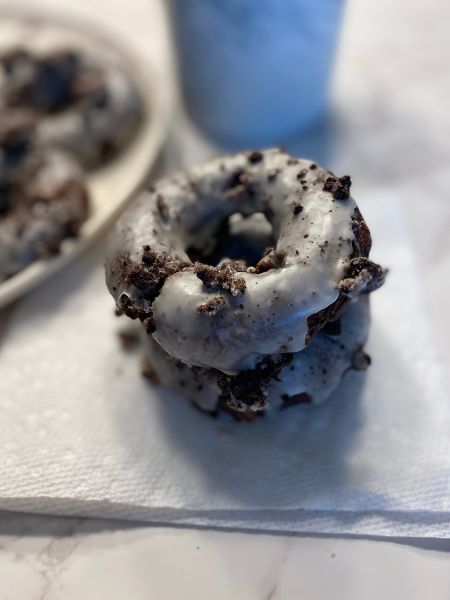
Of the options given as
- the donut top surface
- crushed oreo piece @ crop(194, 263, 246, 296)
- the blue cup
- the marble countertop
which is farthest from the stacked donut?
the donut top surface

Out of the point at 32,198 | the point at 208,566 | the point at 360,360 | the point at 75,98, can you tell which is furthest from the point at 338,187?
the point at 75,98

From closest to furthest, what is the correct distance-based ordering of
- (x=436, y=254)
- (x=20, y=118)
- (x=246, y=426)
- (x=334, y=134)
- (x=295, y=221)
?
(x=295, y=221) < (x=246, y=426) < (x=436, y=254) < (x=20, y=118) < (x=334, y=134)

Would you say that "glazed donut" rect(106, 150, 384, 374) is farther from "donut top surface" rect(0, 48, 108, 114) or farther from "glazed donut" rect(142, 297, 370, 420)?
"donut top surface" rect(0, 48, 108, 114)

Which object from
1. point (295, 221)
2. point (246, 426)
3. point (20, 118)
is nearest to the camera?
point (295, 221)

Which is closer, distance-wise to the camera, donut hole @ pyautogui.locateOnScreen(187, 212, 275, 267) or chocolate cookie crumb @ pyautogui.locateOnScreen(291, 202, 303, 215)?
chocolate cookie crumb @ pyautogui.locateOnScreen(291, 202, 303, 215)

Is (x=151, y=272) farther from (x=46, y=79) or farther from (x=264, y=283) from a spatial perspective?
(x=46, y=79)

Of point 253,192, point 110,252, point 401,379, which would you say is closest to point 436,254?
point 401,379

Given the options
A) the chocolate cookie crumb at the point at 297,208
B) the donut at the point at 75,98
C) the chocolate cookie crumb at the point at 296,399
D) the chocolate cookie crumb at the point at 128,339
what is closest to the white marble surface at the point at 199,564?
the chocolate cookie crumb at the point at 296,399

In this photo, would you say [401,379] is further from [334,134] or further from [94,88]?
[94,88]
